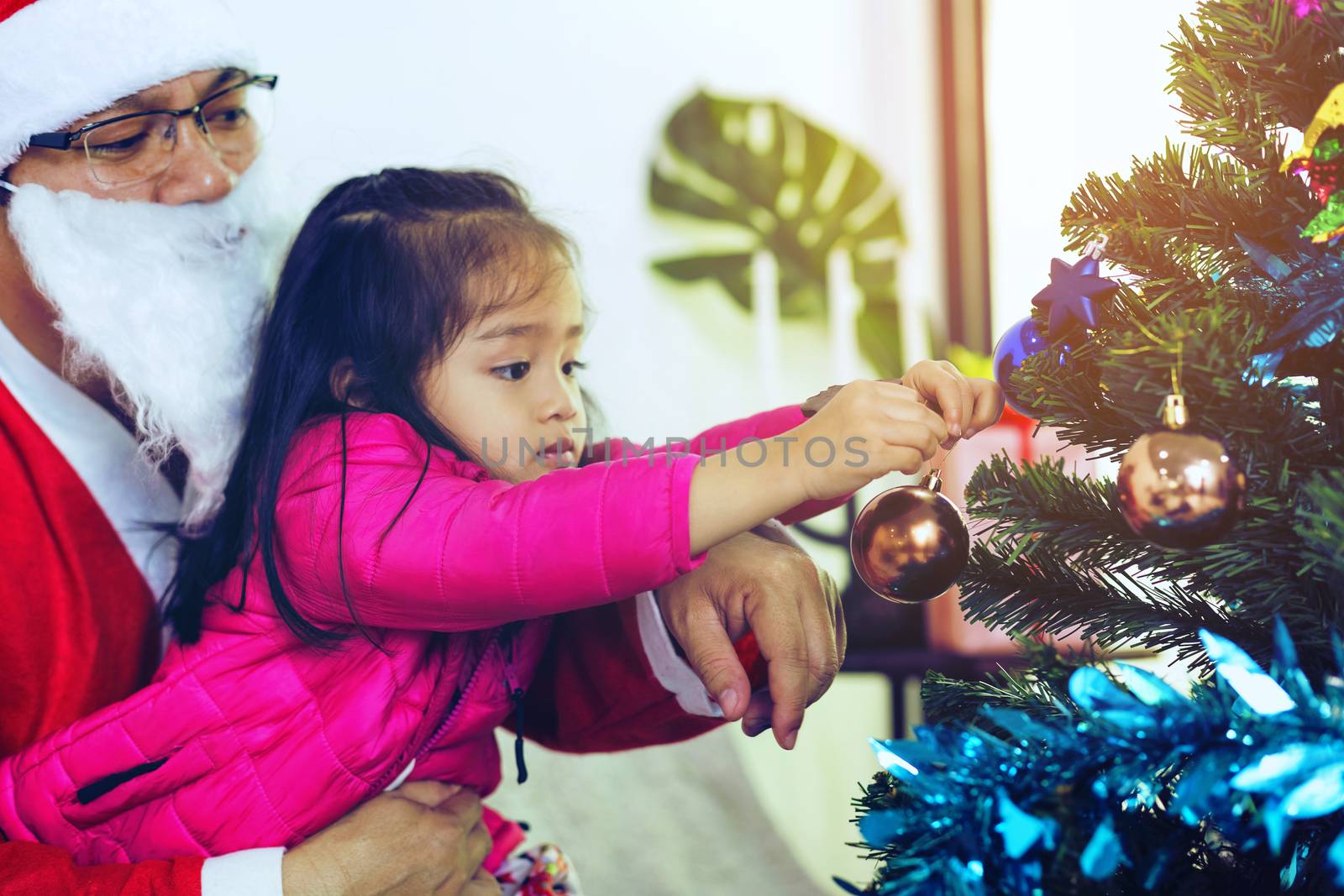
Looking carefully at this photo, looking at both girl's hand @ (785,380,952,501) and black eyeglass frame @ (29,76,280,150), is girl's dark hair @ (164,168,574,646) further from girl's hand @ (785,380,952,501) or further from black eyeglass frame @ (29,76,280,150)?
girl's hand @ (785,380,952,501)

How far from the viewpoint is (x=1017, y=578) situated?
662 millimetres

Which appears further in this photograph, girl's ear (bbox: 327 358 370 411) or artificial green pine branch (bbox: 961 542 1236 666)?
girl's ear (bbox: 327 358 370 411)

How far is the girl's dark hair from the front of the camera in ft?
2.93

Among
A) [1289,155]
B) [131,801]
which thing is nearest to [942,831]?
[1289,155]

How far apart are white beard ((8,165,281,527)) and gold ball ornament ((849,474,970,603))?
0.62 m

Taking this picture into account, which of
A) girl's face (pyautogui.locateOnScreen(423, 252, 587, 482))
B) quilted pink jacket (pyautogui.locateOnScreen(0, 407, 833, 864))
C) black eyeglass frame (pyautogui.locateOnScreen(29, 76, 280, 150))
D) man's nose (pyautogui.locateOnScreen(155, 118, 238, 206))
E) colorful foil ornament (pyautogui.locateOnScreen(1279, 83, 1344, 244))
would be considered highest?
black eyeglass frame (pyautogui.locateOnScreen(29, 76, 280, 150))

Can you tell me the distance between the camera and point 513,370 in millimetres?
901

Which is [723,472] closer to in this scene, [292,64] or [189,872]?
[189,872]

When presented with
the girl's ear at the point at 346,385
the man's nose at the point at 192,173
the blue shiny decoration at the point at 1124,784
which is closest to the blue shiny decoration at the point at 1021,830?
the blue shiny decoration at the point at 1124,784

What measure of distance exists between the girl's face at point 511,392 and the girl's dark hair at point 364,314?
13 mm

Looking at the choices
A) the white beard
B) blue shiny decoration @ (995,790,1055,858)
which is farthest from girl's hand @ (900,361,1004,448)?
the white beard

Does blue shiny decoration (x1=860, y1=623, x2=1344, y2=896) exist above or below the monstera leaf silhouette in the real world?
below

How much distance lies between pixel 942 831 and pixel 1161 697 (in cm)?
11

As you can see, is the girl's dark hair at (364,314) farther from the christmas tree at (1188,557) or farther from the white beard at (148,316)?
the christmas tree at (1188,557)
